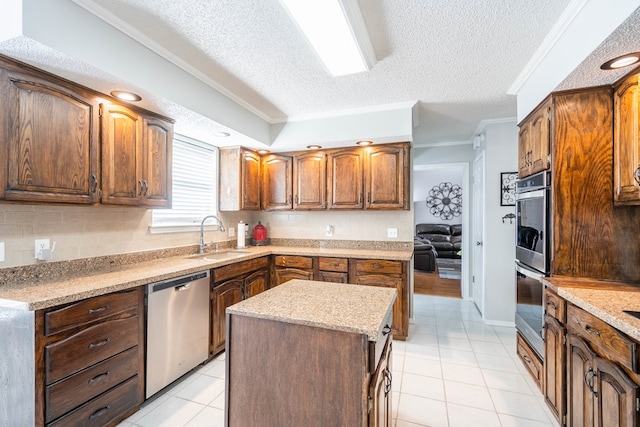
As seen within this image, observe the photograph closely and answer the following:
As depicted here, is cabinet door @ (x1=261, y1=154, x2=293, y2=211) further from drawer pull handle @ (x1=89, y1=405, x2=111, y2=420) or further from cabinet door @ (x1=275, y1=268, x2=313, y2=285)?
drawer pull handle @ (x1=89, y1=405, x2=111, y2=420)

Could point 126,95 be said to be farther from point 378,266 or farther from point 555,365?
point 555,365

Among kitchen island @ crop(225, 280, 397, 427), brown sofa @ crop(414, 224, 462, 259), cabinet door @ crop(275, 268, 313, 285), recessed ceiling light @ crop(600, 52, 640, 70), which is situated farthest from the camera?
brown sofa @ crop(414, 224, 462, 259)

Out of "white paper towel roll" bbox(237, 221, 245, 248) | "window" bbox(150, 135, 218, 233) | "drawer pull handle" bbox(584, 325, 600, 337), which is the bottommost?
"drawer pull handle" bbox(584, 325, 600, 337)

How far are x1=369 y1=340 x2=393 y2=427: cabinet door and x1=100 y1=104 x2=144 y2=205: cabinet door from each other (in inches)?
81.6

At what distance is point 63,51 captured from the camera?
1.53 meters

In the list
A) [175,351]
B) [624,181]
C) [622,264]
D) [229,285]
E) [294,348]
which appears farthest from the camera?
[229,285]

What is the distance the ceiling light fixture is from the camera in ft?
5.22

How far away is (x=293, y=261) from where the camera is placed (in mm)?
3422

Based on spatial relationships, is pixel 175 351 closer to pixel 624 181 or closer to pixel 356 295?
pixel 356 295

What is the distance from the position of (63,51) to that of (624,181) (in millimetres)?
3212

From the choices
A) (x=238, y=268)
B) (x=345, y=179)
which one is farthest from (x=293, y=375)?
(x=345, y=179)

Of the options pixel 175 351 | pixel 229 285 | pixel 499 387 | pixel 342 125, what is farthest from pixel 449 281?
pixel 175 351

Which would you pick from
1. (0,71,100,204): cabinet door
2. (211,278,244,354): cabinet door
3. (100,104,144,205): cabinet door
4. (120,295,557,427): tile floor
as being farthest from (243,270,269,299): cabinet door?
(0,71,100,204): cabinet door

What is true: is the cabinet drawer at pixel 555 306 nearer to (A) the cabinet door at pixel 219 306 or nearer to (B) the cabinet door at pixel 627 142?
(B) the cabinet door at pixel 627 142
